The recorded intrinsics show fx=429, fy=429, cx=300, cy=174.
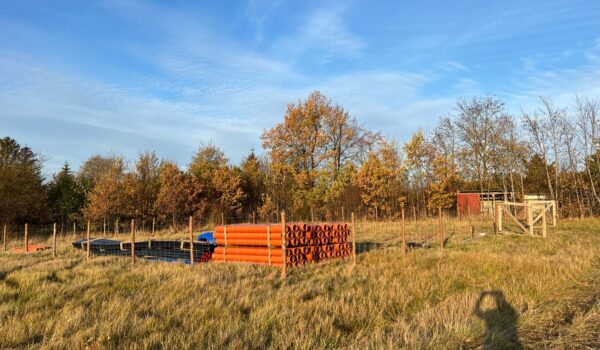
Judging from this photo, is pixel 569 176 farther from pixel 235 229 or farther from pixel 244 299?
pixel 244 299

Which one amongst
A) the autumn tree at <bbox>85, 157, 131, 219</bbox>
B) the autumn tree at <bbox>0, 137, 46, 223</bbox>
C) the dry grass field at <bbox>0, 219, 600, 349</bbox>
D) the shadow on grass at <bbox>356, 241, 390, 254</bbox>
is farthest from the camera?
the autumn tree at <bbox>85, 157, 131, 219</bbox>

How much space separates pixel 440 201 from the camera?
113 feet

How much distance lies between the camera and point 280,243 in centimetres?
1284

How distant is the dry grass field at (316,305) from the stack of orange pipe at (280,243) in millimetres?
755

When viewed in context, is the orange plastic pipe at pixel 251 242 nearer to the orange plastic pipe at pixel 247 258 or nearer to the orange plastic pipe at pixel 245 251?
the orange plastic pipe at pixel 245 251

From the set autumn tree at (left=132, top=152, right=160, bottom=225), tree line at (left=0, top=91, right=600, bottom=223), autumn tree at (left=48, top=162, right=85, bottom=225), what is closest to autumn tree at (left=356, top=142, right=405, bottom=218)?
tree line at (left=0, top=91, right=600, bottom=223)

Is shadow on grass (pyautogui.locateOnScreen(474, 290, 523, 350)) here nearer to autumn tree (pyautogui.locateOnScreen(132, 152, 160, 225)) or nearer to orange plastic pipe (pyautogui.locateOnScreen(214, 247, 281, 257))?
orange plastic pipe (pyautogui.locateOnScreen(214, 247, 281, 257))

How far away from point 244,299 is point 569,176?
115 ft

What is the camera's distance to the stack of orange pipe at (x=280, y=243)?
12.9 metres

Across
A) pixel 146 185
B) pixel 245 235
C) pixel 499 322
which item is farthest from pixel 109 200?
pixel 499 322

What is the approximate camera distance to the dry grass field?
5.56m

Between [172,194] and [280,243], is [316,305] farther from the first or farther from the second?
[172,194]

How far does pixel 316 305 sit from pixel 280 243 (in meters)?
5.60

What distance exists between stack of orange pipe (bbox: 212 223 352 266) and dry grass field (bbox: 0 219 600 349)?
76 centimetres
